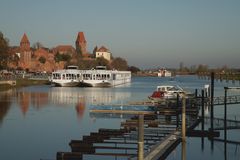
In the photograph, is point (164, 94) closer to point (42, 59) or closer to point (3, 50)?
point (3, 50)

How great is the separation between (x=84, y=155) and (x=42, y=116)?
2093 cm

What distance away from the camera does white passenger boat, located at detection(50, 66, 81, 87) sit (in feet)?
365

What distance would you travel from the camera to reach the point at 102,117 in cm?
4444

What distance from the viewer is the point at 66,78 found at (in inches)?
4446

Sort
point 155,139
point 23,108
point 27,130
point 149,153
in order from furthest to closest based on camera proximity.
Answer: point 23,108 < point 27,130 < point 155,139 < point 149,153

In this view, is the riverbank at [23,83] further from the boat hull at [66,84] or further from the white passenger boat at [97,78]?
the white passenger boat at [97,78]

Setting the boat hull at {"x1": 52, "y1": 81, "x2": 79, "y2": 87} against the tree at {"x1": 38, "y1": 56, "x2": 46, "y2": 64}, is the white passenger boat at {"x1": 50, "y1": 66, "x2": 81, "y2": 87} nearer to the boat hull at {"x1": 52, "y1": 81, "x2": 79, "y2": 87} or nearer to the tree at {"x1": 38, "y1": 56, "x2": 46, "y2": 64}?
the boat hull at {"x1": 52, "y1": 81, "x2": 79, "y2": 87}

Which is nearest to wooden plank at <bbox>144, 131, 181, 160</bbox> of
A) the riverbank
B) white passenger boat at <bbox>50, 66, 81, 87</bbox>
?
the riverbank

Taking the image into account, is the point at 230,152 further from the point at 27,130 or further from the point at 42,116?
the point at 42,116

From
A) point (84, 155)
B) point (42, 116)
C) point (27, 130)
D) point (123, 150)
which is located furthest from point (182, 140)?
point (42, 116)

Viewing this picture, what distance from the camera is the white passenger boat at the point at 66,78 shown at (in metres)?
111

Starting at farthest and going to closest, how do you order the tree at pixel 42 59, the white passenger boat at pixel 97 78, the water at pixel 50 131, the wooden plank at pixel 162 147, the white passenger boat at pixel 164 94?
the tree at pixel 42 59
the white passenger boat at pixel 97 78
the white passenger boat at pixel 164 94
the water at pixel 50 131
the wooden plank at pixel 162 147

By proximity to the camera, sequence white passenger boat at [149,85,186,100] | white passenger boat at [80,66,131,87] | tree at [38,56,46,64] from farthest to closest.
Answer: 1. tree at [38,56,46,64]
2. white passenger boat at [80,66,131,87]
3. white passenger boat at [149,85,186,100]

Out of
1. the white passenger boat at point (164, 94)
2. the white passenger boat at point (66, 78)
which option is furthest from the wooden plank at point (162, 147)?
the white passenger boat at point (66, 78)
